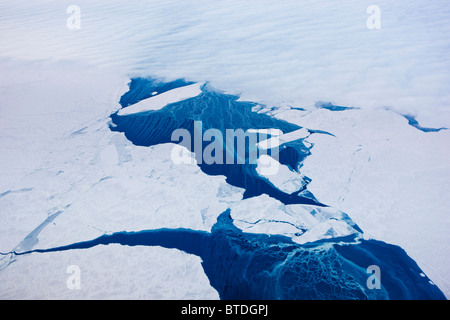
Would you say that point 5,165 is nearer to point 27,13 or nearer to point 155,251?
point 155,251

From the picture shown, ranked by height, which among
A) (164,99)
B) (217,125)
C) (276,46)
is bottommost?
(217,125)

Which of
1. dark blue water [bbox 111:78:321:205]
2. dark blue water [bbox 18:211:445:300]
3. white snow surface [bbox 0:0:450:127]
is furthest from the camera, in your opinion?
white snow surface [bbox 0:0:450:127]

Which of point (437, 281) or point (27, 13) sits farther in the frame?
point (27, 13)

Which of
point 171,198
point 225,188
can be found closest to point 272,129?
point 225,188

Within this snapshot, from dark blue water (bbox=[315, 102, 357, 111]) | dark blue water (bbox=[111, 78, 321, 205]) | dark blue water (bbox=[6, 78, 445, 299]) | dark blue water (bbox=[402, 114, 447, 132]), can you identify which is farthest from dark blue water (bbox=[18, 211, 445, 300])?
dark blue water (bbox=[315, 102, 357, 111])

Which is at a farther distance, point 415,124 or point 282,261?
point 415,124

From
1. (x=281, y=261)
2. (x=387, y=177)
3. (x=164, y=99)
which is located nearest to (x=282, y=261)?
(x=281, y=261)

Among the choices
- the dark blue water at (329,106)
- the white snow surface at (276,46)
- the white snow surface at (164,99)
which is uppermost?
the white snow surface at (276,46)

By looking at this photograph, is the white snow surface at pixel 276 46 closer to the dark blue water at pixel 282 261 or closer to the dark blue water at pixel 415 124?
the dark blue water at pixel 415 124

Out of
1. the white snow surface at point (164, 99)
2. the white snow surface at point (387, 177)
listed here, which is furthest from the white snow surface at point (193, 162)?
the white snow surface at point (164, 99)

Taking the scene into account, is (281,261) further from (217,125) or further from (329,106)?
(329,106)

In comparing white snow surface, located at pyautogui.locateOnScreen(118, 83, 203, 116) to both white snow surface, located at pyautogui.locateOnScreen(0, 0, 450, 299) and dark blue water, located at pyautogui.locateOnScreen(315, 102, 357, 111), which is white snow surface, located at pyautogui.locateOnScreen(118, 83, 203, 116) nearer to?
white snow surface, located at pyautogui.locateOnScreen(0, 0, 450, 299)
